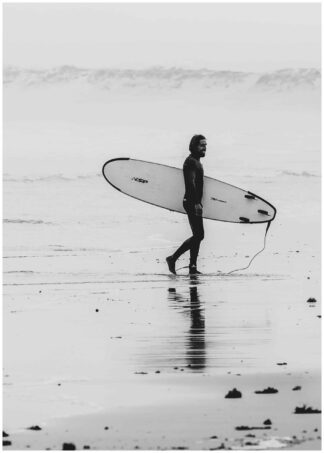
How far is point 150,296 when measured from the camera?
47.4ft

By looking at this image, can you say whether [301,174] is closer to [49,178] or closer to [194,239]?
[49,178]

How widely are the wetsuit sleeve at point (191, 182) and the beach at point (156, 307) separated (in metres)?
0.98

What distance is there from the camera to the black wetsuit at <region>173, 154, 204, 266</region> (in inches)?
670

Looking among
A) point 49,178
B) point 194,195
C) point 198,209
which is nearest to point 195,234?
point 198,209

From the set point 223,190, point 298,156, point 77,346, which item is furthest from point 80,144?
point 77,346

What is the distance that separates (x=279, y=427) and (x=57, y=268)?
11.1 metres

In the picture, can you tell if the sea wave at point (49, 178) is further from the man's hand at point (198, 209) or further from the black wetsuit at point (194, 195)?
the man's hand at point (198, 209)

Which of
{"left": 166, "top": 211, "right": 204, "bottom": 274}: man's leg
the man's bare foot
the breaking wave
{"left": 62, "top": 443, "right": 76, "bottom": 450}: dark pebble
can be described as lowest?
the breaking wave

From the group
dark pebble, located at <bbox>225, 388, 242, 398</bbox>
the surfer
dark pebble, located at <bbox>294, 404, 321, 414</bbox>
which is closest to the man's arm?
the surfer

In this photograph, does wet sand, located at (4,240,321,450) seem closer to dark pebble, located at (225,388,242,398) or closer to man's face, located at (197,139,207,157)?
dark pebble, located at (225,388,242,398)

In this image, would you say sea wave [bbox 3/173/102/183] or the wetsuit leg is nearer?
the wetsuit leg

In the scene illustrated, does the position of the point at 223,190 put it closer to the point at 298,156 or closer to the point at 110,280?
the point at 110,280

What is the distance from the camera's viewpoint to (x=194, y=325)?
1184 centimetres

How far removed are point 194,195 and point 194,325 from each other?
17.7 ft
